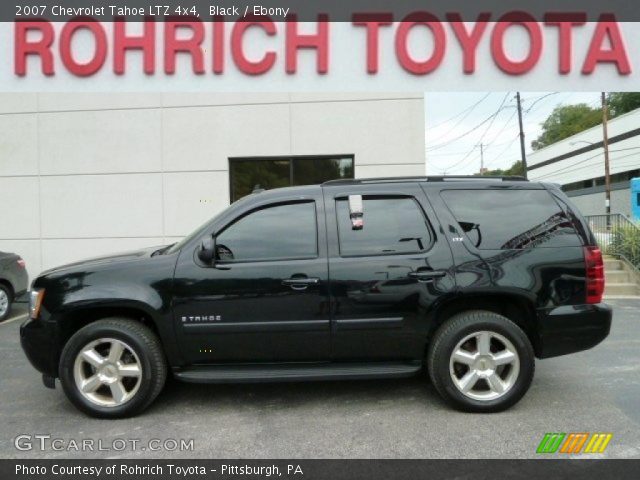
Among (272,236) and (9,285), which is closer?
(272,236)

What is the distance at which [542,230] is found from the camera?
12.1 feet

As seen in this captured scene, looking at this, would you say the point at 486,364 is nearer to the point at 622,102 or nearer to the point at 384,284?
the point at 384,284

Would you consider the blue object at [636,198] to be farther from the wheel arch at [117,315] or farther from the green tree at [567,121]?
the green tree at [567,121]

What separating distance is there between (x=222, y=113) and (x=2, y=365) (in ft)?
18.1

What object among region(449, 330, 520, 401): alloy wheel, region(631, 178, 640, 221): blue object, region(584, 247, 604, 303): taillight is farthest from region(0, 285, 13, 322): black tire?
region(631, 178, 640, 221): blue object

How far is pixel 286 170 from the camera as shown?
881 centimetres

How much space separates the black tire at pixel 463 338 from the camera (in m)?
3.52

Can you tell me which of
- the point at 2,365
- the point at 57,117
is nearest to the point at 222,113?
the point at 57,117

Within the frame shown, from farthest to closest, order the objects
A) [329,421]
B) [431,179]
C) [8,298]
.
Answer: [8,298]
[431,179]
[329,421]

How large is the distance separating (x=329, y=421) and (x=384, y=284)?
112cm

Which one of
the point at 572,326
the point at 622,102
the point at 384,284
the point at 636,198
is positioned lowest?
the point at 572,326

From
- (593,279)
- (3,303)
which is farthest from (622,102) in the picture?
(3,303)
